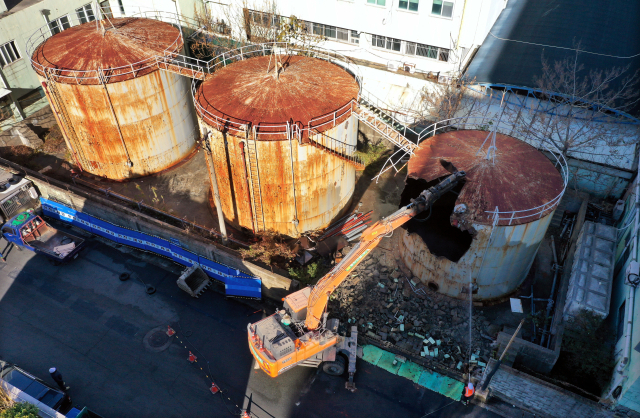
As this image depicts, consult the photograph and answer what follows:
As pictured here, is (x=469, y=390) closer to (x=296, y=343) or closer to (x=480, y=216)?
(x=480, y=216)

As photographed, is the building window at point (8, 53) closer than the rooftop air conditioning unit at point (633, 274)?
No

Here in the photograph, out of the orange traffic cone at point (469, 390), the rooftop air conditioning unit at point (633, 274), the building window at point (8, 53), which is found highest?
the building window at point (8, 53)

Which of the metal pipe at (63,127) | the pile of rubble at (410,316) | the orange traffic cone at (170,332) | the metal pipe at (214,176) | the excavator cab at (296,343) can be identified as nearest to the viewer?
the excavator cab at (296,343)

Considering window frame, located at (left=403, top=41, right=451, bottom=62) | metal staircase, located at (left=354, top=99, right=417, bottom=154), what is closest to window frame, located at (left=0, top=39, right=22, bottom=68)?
metal staircase, located at (left=354, top=99, right=417, bottom=154)

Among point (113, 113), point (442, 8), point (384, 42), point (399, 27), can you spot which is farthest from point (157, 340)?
point (442, 8)

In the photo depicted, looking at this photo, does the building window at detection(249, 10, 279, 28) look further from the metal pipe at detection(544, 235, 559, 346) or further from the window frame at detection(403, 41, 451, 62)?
the metal pipe at detection(544, 235, 559, 346)

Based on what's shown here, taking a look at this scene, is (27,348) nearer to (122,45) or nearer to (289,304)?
(289,304)

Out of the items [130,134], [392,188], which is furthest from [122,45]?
[392,188]

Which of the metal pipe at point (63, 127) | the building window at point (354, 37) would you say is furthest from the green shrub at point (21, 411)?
the building window at point (354, 37)

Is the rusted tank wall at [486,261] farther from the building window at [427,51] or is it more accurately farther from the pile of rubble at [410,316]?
the building window at [427,51]
